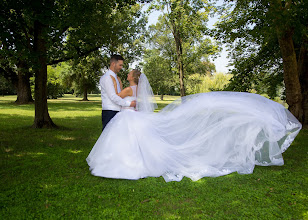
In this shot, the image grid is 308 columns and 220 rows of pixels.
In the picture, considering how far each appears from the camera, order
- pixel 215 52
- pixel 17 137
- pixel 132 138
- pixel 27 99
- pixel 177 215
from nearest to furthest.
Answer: pixel 177 215
pixel 132 138
pixel 17 137
pixel 215 52
pixel 27 99

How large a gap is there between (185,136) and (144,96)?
1.45 metres

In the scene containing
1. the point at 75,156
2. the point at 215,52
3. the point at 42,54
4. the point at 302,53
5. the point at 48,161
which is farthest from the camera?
the point at 215,52

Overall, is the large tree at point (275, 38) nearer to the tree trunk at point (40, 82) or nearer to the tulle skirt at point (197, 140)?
the tulle skirt at point (197, 140)

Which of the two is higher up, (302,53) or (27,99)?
(302,53)

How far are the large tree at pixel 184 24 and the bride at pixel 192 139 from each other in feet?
32.3

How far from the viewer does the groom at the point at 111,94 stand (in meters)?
5.78

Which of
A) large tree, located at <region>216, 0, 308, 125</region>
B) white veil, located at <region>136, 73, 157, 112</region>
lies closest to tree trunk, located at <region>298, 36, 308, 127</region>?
large tree, located at <region>216, 0, 308, 125</region>

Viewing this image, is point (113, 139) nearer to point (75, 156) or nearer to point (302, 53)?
point (75, 156)

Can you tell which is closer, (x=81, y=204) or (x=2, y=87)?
(x=81, y=204)

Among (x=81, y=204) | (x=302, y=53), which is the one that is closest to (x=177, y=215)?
(x=81, y=204)

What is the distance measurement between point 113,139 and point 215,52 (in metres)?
14.3

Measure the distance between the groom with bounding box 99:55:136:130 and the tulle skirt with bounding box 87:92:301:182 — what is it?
0.31m

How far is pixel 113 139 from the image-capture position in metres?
5.54

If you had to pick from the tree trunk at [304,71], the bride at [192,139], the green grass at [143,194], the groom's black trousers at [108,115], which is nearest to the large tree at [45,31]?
the groom's black trousers at [108,115]
